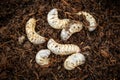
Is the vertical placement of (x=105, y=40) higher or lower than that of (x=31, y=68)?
higher

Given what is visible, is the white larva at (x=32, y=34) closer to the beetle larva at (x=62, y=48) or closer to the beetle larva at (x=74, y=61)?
the beetle larva at (x=62, y=48)

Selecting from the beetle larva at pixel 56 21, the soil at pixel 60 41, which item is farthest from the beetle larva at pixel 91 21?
the beetle larva at pixel 56 21

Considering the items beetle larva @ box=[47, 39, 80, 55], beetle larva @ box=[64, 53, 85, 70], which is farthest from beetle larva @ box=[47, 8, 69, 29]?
beetle larva @ box=[64, 53, 85, 70]

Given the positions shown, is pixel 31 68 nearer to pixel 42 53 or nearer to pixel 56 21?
pixel 42 53

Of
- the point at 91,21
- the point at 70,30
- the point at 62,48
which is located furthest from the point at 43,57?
the point at 91,21

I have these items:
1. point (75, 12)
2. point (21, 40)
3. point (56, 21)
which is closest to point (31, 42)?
point (21, 40)

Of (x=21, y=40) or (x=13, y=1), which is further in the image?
(x=13, y=1)

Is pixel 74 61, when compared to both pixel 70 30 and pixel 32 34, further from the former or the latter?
pixel 32 34

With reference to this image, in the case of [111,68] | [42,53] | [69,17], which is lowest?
[111,68]
